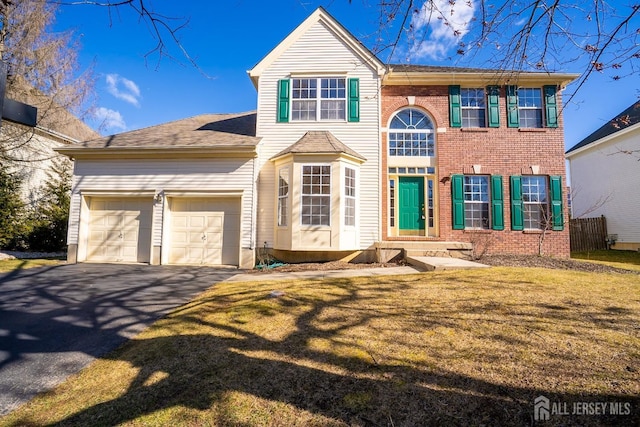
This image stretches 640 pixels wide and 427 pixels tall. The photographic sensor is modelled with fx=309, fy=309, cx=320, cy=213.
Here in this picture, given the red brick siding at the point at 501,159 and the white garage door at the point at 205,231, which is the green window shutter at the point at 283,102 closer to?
the white garage door at the point at 205,231

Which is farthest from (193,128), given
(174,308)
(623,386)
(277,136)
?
(623,386)

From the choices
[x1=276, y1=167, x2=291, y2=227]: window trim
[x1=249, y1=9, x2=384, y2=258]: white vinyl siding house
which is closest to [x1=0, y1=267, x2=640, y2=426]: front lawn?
[x1=276, y1=167, x2=291, y2=227]: window trim

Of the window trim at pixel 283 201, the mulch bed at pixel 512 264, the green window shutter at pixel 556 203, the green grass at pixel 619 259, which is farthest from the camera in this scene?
the green window shutter at pixel 556 203

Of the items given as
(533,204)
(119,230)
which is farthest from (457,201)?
(119,230)

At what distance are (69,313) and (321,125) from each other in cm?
845

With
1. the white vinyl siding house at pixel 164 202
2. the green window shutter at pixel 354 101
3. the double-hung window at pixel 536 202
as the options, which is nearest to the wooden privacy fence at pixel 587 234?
the double-hung window at pixel 536 202

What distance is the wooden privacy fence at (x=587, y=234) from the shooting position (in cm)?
1480

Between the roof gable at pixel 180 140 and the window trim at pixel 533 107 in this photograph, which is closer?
the roof gable at pixel 180 140

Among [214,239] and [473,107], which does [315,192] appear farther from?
[473,107]

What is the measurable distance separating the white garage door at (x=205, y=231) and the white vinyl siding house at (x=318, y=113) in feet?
3.09

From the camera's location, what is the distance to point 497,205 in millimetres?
10609

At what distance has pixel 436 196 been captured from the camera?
1091 centimetres

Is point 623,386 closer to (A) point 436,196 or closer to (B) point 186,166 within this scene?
(A) point 436,196


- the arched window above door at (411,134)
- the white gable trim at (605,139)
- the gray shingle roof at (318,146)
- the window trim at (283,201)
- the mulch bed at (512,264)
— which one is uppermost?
the white gable trim at (605,139)
